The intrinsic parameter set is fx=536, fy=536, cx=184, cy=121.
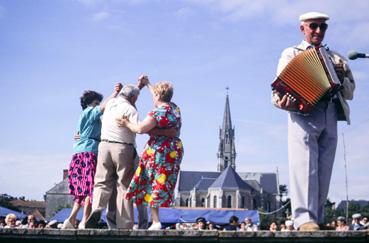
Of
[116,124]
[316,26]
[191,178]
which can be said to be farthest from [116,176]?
[191,178]

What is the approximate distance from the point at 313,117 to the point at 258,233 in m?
1.62

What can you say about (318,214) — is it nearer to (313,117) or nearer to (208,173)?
(313,117)

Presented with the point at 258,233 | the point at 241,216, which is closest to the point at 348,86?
the point at 258,233

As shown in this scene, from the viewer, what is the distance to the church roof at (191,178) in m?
152

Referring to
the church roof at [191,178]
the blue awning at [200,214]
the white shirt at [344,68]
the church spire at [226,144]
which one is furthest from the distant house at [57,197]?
the white shirt at [344,68]

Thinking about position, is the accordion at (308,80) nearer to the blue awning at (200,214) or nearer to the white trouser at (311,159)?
the white trouser at (311,159)

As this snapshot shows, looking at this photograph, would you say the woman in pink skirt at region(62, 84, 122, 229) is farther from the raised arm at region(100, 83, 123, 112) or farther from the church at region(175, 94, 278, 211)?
the church at region(175, 94, 278, 211)

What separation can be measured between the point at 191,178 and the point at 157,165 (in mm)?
148792

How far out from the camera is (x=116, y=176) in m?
6.81

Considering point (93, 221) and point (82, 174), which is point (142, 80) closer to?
point (82, 174)

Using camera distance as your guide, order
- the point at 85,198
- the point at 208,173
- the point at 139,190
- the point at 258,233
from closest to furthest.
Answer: the point at 258,233
the point at 139,190
the point at 85,198
the point at 208,173

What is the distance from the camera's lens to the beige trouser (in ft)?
21.6

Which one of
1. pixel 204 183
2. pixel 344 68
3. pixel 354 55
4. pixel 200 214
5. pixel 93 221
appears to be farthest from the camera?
pixel 204 183

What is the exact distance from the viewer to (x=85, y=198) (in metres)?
7.32
